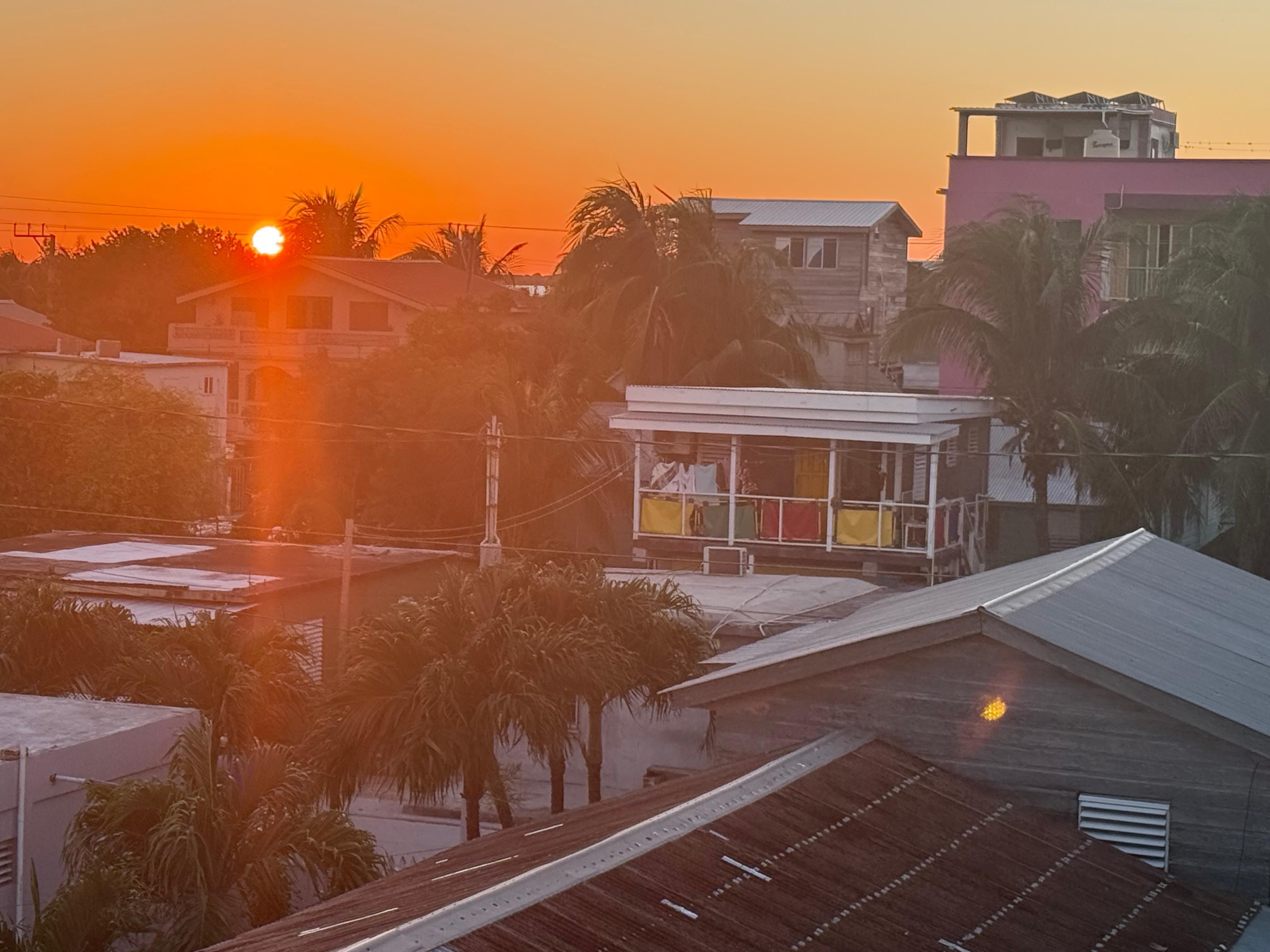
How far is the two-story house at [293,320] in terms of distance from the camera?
56656 mm

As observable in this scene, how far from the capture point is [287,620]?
975 inches

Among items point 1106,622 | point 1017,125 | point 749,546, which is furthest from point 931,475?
point 1017,125

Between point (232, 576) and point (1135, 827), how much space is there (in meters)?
17.2

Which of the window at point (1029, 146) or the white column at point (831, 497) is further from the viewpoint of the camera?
the window at point (1029, 146)

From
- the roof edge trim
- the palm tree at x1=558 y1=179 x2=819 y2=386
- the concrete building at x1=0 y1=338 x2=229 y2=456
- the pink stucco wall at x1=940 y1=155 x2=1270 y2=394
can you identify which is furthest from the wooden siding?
the pink stucco wall at x1=940 y1=155 x2=1270 y2=394

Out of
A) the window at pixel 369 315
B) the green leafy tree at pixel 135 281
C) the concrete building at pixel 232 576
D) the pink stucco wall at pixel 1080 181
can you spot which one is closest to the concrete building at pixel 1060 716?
the concrete building at pixel 232 576

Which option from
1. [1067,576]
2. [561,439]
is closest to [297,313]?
[561,439]

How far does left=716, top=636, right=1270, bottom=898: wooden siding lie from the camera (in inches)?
444

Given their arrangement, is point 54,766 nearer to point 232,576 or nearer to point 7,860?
point 7,860

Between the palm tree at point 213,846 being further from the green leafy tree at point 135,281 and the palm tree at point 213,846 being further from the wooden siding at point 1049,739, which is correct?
the green leafy tree at point 135,281

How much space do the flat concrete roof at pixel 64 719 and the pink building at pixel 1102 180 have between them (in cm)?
2638

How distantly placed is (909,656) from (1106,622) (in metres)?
2.46

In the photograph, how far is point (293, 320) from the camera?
5697 cm

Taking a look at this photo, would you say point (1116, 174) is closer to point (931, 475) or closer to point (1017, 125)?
point (1017, 125)
